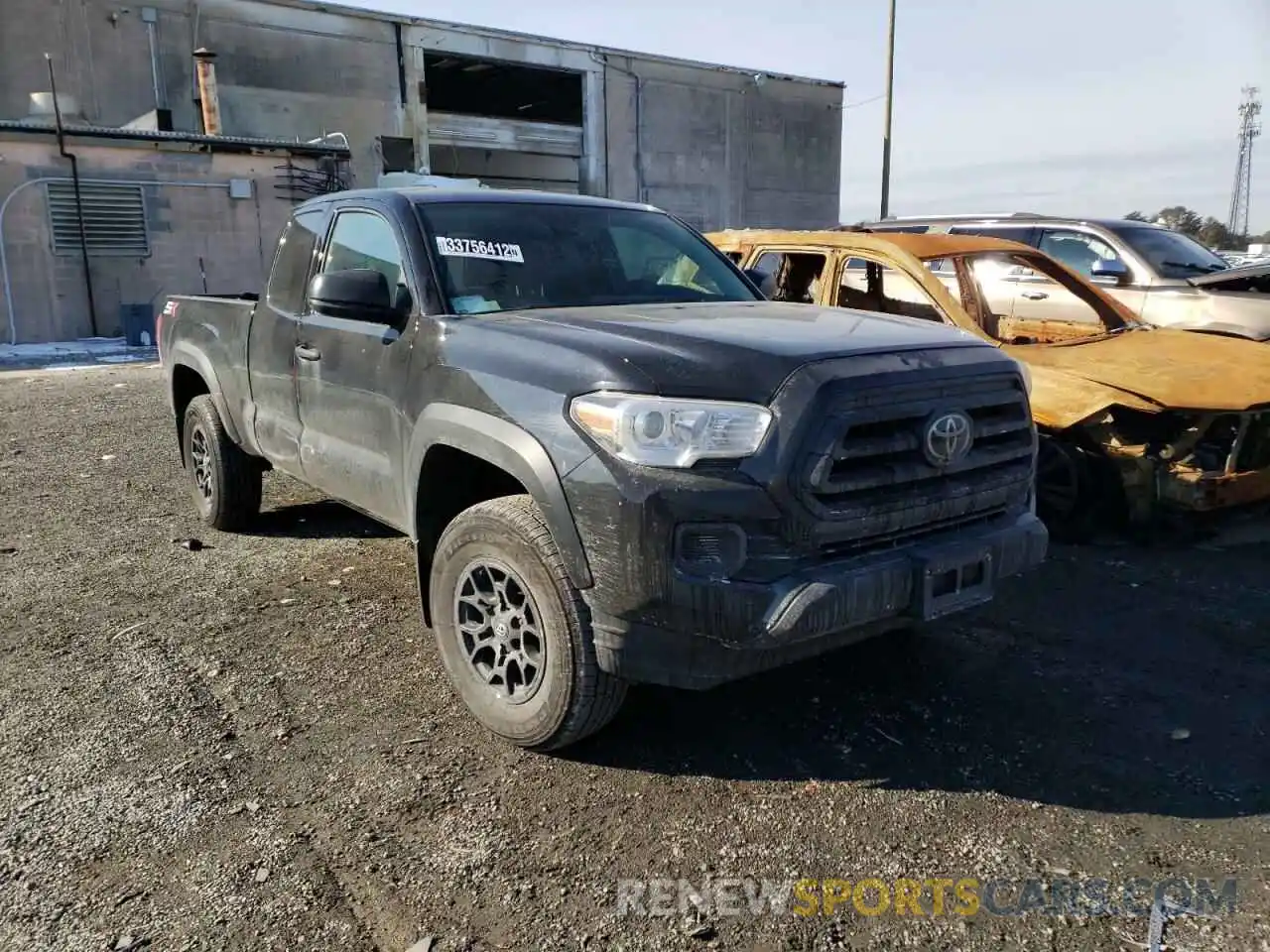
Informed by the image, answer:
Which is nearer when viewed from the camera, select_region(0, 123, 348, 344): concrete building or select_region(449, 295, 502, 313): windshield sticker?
select_region(449, 295, 502, 313): windshield sticker

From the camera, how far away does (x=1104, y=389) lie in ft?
17.1

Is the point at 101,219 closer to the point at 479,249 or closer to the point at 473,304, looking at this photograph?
the point at 479,249

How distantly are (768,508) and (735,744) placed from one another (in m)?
1.05

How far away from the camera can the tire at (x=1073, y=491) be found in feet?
18.0

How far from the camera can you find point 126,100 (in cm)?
2308

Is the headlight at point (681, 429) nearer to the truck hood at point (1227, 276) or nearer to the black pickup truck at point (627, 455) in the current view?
the black pickup truck at point (627, 455)

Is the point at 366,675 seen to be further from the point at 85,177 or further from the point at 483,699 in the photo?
the point at 85,177

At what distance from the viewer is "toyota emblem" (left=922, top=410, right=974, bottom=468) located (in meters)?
3.01

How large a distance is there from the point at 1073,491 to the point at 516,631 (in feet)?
12.2

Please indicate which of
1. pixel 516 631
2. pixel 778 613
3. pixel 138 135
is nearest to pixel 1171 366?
pixel 778 613

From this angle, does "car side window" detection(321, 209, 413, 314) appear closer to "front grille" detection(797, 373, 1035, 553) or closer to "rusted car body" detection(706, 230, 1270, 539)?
"front grille" detection(797, 373, 1035, 553)

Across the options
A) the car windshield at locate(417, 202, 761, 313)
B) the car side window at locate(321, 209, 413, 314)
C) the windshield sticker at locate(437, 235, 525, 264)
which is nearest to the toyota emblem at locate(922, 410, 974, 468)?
the car windshield at locate(417, 202, 761, 313)

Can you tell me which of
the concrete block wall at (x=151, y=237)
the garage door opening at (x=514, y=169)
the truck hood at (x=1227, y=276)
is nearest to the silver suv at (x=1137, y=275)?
the truck hood at (x=1227, y=276)

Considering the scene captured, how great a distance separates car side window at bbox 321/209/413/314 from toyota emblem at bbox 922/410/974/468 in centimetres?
198
